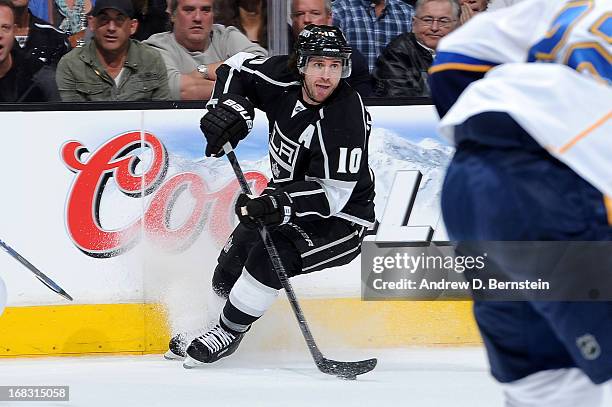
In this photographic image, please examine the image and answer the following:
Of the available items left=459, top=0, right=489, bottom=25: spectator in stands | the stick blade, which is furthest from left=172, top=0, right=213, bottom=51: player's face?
the stick blade

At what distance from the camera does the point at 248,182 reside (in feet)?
12.7

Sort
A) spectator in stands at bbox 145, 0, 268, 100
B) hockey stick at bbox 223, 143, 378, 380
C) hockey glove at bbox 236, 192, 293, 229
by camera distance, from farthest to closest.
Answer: spectator in stands at bbox 145, 0, 268, 100 < hockey stick at bbox 223, 143, 378, 380 < hockey glove at bbox 236, 192, 293, 229

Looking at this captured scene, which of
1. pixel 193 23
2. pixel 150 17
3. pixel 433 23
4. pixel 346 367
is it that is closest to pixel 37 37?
pixel 150 17

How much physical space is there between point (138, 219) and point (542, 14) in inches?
91.9

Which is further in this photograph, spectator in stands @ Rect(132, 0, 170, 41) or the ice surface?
spectator in stands @ Rect(132, 0, 170, 41)

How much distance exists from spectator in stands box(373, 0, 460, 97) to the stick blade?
3.33 feet

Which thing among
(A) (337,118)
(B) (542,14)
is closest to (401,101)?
(A) (337,118)

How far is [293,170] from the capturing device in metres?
3.57

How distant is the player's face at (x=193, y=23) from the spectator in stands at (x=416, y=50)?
2.12ft

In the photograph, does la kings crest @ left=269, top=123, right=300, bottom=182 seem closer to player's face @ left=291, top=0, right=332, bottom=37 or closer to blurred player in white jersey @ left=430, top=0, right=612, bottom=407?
player's face @ left=291, top=0, right=332, bottom=37

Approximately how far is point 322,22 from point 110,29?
77cm

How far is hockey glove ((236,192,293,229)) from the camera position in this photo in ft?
11.1

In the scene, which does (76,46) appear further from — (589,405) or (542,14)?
(589,405)

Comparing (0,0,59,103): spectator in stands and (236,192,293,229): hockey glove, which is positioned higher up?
(0,0,59,103): spectator in stands
